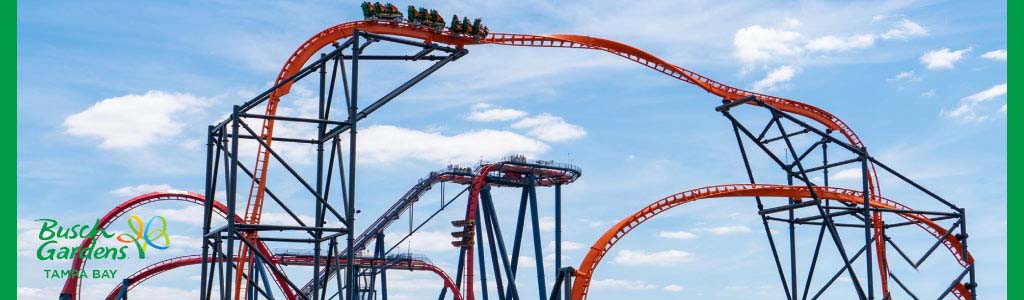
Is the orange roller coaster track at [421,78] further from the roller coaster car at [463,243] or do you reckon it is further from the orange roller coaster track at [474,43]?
the roller coaster car at [463,243]

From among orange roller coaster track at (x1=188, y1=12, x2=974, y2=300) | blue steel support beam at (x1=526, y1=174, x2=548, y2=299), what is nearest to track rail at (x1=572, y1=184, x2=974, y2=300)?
orange roller coaster track at (x1=188, y1=12, x2=974, y2=300)

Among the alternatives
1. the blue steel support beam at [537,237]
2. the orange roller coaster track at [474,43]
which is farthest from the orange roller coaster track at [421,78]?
the blue steel support beam at [537,237]

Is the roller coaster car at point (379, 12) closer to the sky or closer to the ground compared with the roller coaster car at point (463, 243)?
closer to the sky

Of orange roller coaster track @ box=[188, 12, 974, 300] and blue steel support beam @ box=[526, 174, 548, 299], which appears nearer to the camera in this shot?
orange roller coaster track @ box=[188, 12, 974, 300]

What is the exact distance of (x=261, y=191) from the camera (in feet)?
97.9

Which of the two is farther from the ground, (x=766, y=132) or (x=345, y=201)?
(x=766, y=132)

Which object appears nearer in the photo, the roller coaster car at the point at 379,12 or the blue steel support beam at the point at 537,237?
the roller coaster car at the point at 379,12

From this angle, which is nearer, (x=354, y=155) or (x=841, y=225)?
(x=354, y=155)

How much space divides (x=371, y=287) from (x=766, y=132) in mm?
22193

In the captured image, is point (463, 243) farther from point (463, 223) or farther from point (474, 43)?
point (474, 43)

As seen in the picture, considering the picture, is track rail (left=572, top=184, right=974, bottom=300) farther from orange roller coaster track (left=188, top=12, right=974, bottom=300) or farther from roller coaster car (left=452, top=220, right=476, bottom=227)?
roller coaster car (left=452, top=220, right=476, bottom=227)

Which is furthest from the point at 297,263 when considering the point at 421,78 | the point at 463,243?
the point at 421,78

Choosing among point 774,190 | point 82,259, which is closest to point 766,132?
point 774,190

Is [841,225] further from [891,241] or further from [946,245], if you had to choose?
[946,245]
